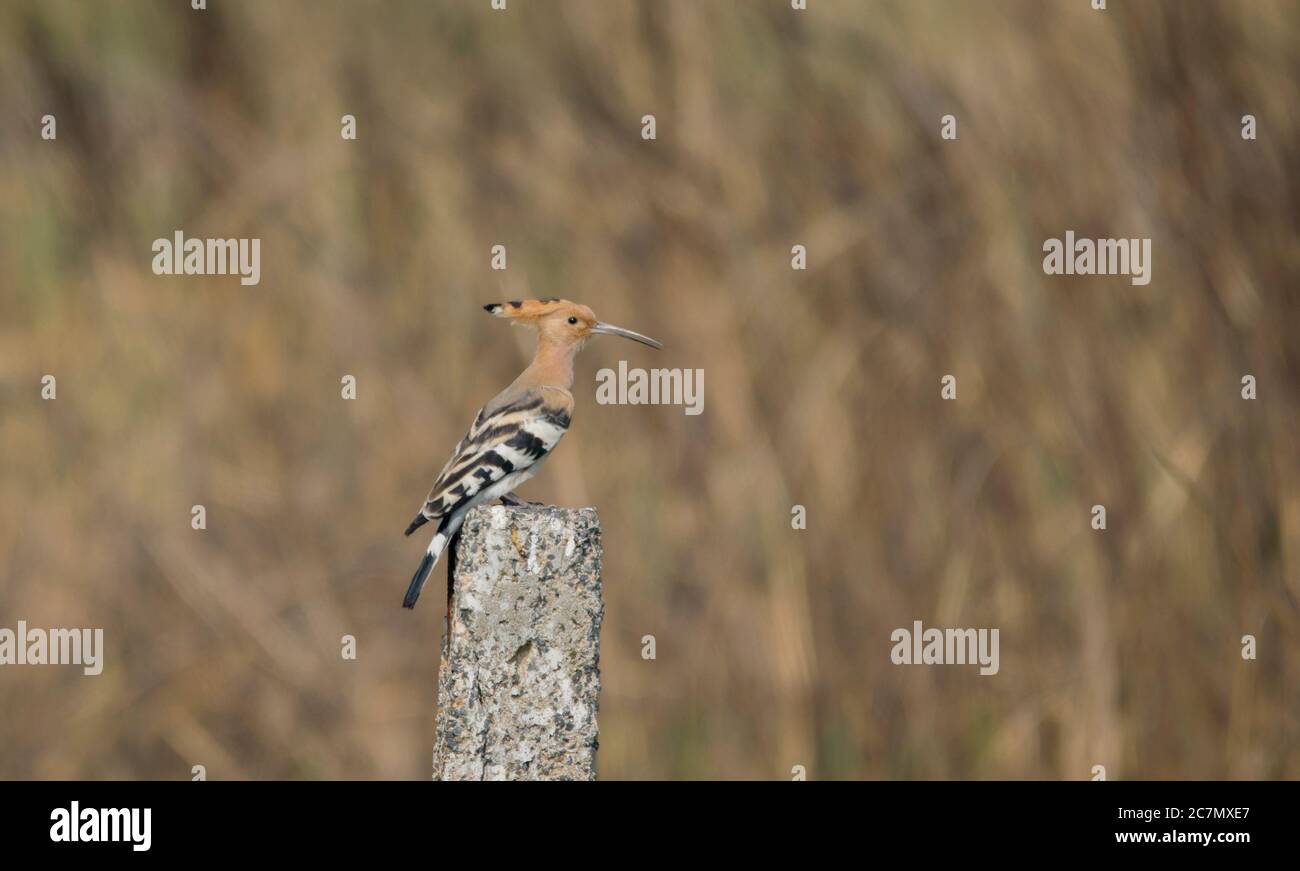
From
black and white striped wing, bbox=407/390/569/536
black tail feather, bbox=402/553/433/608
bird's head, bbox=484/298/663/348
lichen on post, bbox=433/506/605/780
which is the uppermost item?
bird's head, bbox=484/298/663/348

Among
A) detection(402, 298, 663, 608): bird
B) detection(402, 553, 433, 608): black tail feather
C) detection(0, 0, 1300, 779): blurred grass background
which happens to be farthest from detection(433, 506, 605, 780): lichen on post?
detection(0, 0, 1300, 779): blurred grass background

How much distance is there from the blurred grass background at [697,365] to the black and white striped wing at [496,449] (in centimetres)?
236

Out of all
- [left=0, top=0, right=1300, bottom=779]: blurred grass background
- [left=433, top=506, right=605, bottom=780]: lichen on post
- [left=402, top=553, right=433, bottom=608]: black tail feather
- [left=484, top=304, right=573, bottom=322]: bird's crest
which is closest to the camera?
[left=433, top=506, right=605, bottom=780]: lichen on post

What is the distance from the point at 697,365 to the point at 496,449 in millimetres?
2683

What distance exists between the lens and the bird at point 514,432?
4434 mm

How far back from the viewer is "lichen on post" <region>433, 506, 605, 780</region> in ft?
10.4

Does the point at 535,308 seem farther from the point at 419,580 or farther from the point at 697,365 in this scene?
the point at 697,365

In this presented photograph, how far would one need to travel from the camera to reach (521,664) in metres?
3.20

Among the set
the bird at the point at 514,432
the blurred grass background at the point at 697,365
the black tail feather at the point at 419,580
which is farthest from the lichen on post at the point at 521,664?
the blurred grass background at the point at 697,365

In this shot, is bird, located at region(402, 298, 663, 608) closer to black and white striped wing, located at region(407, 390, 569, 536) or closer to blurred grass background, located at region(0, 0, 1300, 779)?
black and white striped wing, located at region(407, 390, 569, 536)

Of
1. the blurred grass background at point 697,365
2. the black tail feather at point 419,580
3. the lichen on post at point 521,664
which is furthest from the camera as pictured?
the blurred grass background at point 697,365

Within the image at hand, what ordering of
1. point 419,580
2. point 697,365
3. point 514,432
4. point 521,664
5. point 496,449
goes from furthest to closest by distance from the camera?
point 697,365 < point 514,432 < point 496,449 < point 419,580 < point 521,664

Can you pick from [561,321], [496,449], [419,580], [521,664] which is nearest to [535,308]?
[561,321]

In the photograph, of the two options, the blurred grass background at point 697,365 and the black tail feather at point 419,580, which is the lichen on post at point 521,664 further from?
the blurred grass background at point 697,365
